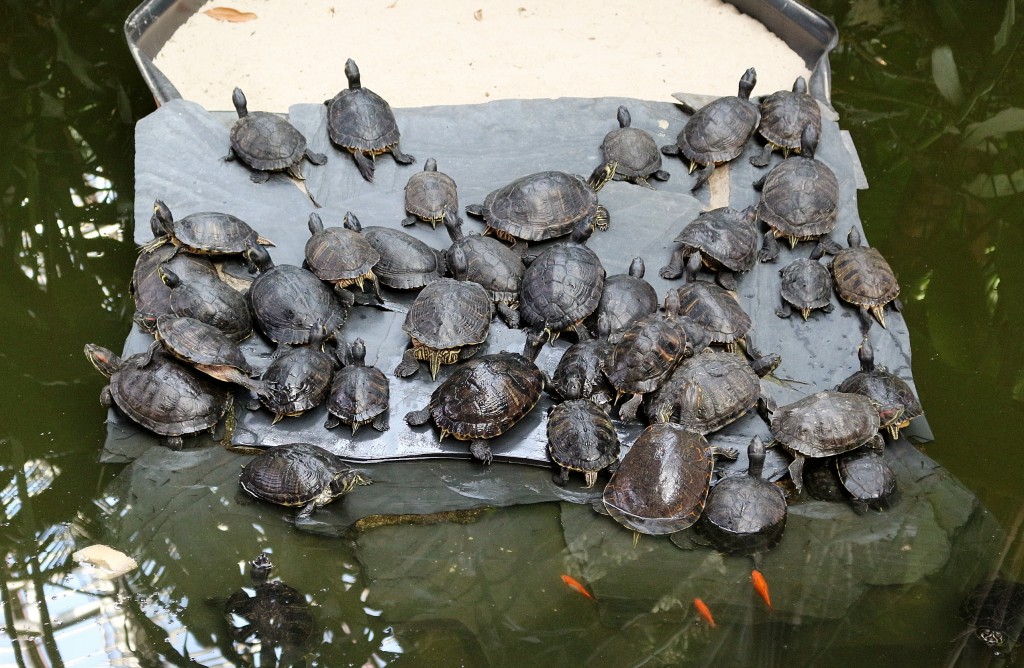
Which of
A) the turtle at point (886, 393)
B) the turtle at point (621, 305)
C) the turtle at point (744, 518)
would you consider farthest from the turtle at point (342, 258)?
the turtle at point (886, 393)

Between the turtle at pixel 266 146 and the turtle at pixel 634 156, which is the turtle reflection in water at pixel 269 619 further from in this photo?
the turtle at pixel 634 156

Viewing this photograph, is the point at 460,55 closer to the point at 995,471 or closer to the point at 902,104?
the point at 902,104

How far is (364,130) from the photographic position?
250 inches

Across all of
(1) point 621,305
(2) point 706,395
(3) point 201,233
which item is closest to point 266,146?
(3) point 201,233

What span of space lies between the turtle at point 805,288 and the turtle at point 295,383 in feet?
9.74

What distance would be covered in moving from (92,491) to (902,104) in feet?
22.8

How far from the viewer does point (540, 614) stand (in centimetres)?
421

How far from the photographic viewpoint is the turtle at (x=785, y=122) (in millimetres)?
6453

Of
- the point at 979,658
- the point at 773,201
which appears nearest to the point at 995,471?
the point at 979,658

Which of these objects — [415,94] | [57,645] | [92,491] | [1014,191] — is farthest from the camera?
[415,94]

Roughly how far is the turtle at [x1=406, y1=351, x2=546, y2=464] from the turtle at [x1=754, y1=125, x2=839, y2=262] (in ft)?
6.87

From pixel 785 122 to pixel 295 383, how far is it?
4.15 meters

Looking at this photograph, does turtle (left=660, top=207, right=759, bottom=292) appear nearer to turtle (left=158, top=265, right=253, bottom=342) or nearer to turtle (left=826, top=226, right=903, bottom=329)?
turtle (left=826, top=226, right=903, bottom=329)

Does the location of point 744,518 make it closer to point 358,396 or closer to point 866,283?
point 866,283
